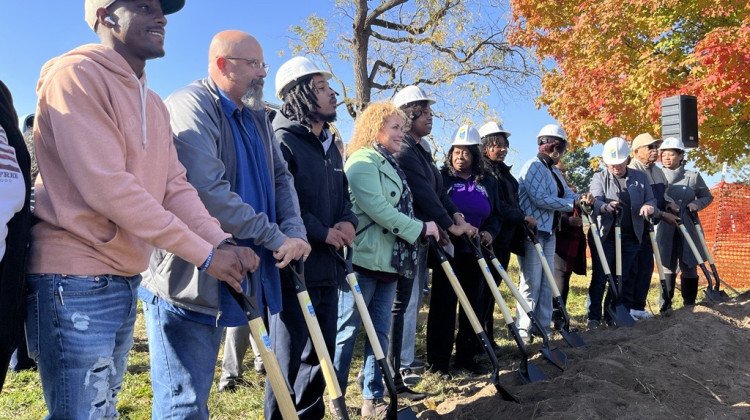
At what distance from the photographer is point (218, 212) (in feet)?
8.50

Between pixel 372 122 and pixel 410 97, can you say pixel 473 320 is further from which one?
pixel 410 97

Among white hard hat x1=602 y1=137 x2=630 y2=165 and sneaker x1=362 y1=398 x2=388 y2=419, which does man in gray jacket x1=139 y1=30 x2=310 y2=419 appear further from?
white hard hat x1=602 y1=137 x2=630 y2=165

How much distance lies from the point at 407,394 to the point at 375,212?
1.44 metres

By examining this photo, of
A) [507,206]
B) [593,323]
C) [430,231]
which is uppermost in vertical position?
[507,206]

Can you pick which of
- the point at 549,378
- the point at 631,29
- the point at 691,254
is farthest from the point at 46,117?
the point at 631,29

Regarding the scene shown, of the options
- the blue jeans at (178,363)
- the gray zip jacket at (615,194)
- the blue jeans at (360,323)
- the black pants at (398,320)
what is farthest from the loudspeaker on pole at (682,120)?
the blue jeans at (178,363)

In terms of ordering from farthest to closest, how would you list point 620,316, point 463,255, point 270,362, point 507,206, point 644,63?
point 644,63 → point 620,316 → point 507,206 → point 463,255 → point 270,362

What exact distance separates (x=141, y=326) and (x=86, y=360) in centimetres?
574

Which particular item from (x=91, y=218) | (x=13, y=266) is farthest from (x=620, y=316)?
(x=13, y=266)

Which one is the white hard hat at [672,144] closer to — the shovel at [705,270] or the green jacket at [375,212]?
the shovel at [705,270]

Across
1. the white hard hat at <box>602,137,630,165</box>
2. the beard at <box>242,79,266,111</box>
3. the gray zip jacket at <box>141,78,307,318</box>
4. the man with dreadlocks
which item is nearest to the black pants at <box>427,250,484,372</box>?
the man with dreadlocks

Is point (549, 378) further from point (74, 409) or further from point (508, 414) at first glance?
point (74, 409)

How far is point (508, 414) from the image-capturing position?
3.77 metres

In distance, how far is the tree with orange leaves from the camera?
10.2m
